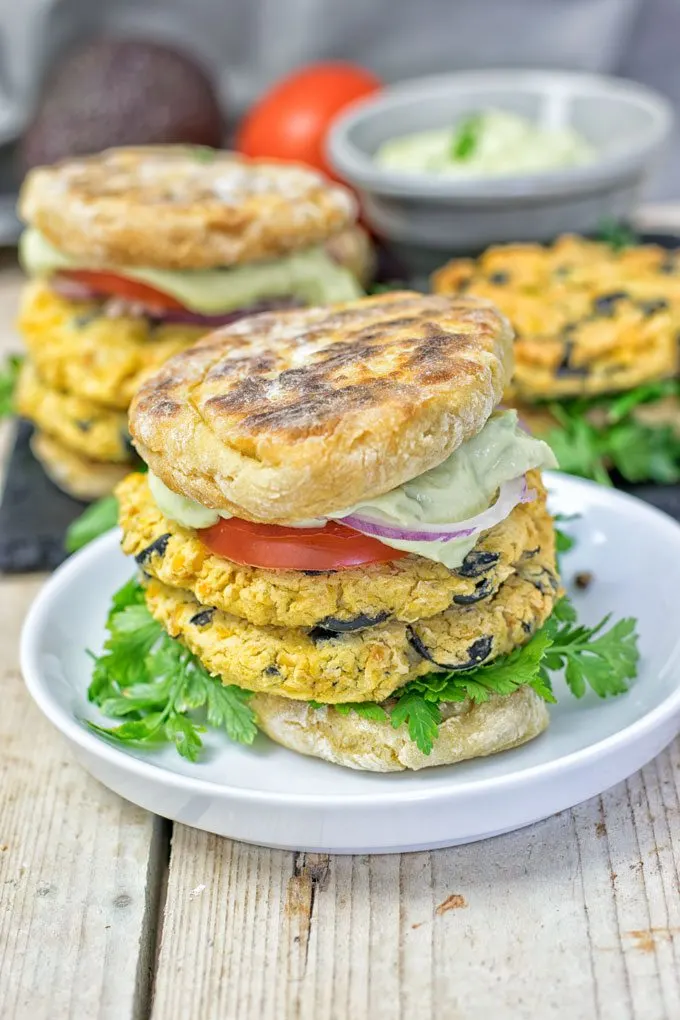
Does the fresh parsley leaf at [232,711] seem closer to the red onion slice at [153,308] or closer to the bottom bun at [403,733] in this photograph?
the bottom bun at [403,733]

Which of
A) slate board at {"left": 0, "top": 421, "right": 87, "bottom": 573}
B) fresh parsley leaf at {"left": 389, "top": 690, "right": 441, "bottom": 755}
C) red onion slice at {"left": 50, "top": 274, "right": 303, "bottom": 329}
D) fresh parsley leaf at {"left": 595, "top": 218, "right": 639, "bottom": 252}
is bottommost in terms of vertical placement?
slate board at {"left": 0, "top": 421, "right": 87, "bottom": 573}

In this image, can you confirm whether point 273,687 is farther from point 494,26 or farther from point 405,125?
point 494,26

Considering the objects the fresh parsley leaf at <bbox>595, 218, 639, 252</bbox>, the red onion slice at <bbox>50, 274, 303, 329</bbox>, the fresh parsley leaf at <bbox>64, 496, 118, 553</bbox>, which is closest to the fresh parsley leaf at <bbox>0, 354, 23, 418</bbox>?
the red onion slice at <bbox>50, 274, 303, 329</bbox>

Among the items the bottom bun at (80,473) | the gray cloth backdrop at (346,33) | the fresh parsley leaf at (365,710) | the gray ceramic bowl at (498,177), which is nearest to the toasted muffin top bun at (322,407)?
the fresh parsley leaf at (365,710)

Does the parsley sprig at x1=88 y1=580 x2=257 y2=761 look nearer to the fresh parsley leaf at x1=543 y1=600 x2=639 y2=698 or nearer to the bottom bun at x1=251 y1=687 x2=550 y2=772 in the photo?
the bottom bun at x1=251 y1=687 x2=550 y2=772

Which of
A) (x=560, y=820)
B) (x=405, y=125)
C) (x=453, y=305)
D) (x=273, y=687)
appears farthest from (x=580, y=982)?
(x=405, y=125)
